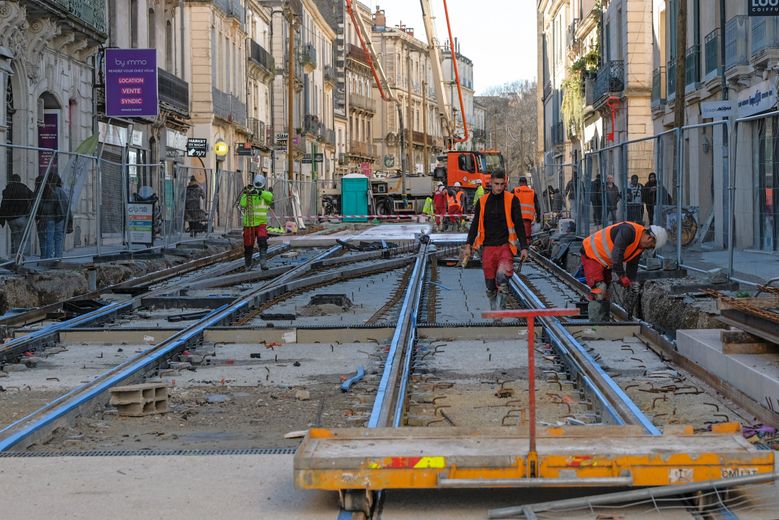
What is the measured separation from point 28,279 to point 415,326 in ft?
22.3

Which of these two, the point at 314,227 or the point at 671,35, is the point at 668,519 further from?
the point at 314,227

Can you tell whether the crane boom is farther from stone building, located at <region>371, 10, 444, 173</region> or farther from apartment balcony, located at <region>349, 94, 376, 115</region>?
stone building, located at <region>371, 10, 444, 173</region>

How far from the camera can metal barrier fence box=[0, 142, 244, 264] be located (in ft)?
60.8

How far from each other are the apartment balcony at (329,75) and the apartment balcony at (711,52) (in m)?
62.1

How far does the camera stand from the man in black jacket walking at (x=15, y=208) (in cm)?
1806

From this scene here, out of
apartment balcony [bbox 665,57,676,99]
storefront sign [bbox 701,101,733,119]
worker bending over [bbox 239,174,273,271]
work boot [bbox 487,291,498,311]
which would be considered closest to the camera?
work boot [bbox 487,291,498,311]

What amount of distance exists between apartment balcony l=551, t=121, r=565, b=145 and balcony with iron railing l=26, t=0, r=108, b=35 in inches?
1335

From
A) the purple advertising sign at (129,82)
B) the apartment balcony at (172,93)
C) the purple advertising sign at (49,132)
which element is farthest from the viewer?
the apartment balcony at (172,93)

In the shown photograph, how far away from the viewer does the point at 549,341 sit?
40.1ft

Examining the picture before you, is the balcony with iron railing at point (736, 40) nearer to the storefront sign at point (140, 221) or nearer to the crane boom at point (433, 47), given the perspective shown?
the storefront sign at point (140, 221)

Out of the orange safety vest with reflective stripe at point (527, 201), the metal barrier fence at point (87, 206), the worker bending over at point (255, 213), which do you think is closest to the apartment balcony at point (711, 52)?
the orange safety vest with reflective stripe at point (527, 201)

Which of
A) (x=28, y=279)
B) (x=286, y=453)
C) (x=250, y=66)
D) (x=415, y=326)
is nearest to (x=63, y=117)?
(x=28, y=279)

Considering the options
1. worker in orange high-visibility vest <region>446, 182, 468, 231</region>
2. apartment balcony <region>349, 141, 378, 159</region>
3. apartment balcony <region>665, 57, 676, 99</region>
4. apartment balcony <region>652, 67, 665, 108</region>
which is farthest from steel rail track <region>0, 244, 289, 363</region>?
apartment balcony <region>349, 141, 378, 159</region>

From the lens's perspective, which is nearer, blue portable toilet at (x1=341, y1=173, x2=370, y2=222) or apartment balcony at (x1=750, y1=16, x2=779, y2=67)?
apartment balcony at (x1=750, y1=16, x2=779, y2=67)
